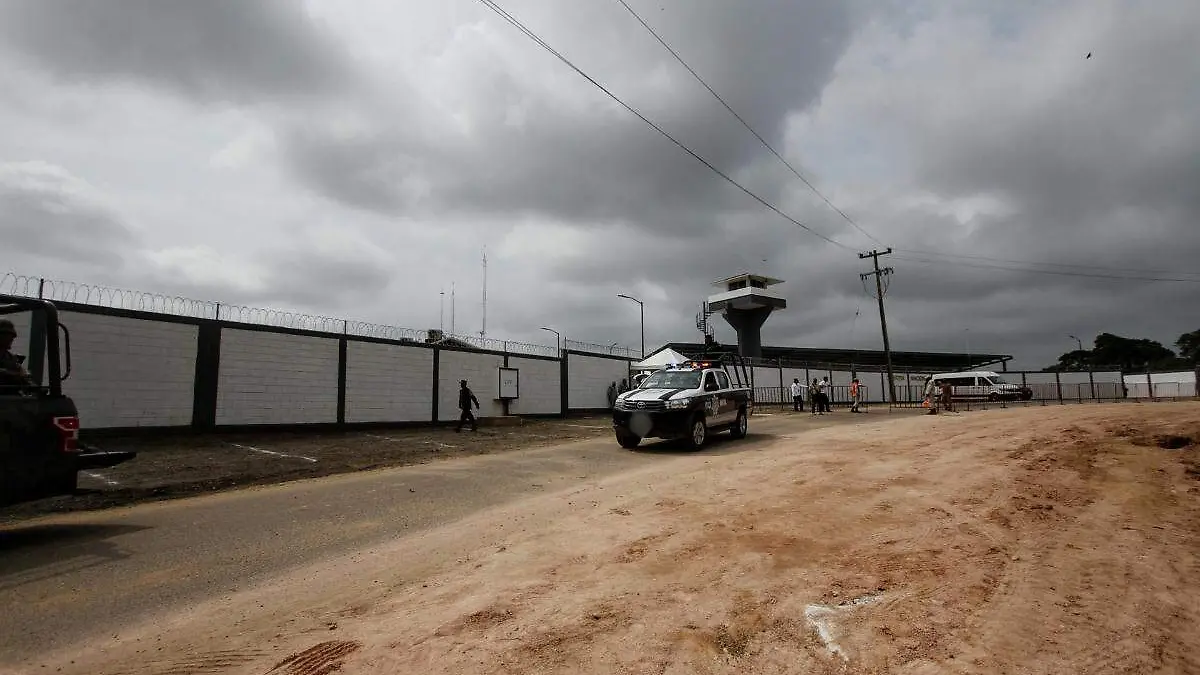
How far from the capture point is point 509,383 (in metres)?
24.3

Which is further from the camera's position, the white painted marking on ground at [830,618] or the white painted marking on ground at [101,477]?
the white painted marking on ground at [101,477]

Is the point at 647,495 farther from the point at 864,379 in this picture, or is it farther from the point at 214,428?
the point at 864,379

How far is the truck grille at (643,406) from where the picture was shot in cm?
1308

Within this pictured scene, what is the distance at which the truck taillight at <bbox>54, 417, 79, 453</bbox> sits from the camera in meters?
6.12

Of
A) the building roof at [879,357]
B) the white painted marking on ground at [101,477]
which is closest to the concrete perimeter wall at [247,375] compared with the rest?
the white painted marking on ground at [101,477]

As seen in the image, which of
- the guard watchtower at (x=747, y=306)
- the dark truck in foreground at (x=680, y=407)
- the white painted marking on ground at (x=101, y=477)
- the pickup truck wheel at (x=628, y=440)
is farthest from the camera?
the guard watchtower at (x=747, y=306)

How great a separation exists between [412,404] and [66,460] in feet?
47.2

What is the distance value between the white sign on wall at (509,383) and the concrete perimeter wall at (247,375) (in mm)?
265

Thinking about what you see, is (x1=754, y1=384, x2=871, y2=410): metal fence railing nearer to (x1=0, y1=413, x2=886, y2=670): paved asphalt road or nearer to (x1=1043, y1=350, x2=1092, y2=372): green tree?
(x1=0, y1=413, x2=886, y2=670): paved asphalt road

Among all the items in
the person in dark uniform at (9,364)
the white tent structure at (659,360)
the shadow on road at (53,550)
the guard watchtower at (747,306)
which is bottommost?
the shadow on road at (53,550)

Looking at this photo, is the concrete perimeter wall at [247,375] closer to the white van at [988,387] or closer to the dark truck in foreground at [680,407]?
the dark truck in foreground at [680,407]

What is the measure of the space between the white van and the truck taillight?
120 ft

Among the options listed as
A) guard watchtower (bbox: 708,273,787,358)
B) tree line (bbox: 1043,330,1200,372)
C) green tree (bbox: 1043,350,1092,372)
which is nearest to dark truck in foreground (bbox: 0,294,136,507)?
guard watchtower (bbox: 708,273,787,358)

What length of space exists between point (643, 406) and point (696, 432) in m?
1.28
